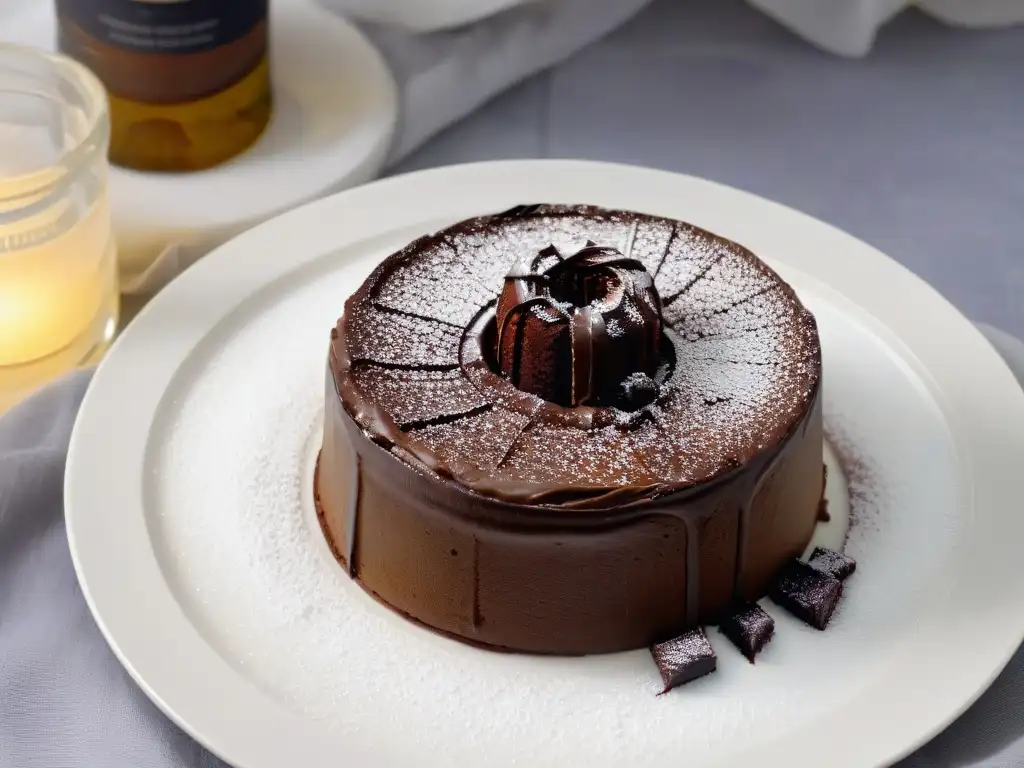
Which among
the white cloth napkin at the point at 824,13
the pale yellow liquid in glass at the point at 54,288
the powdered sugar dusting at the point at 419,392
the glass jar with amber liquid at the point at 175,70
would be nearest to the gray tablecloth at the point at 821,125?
the white cloth napkin at the point at 824,13

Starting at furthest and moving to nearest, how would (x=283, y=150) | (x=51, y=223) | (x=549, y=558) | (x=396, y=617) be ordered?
(x=283, y=150), (x=51, y=223), (x=396, y=617), (x=549, y=558)

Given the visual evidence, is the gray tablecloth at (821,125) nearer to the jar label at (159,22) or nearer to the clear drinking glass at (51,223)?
the clear drinking glass at (51,223)

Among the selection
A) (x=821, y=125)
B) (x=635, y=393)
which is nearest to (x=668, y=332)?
(x=635, y=393)

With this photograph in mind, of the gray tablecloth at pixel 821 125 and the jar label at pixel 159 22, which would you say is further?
the gray tablecloth at pixel 821 125

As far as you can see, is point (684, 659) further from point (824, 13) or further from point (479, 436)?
point (824, 13)

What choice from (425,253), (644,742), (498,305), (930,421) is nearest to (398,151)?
(425,253)

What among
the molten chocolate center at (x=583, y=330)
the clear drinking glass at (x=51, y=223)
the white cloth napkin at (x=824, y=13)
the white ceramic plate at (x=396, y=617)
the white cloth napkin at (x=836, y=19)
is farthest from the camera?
the white cloth napkin at (x=836, y=19)
